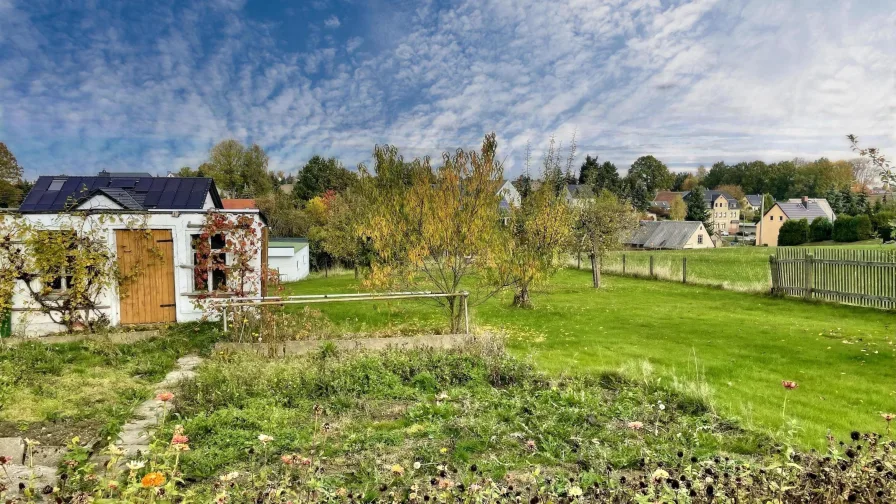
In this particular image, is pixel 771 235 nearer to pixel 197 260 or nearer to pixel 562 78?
pixel 562 78

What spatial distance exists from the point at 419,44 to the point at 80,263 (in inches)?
389

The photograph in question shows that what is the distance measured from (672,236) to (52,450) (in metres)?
52.7

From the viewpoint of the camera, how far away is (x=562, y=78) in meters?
15.0

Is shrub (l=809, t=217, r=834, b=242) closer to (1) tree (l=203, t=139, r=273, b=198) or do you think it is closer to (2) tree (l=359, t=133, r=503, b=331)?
(2) tree (l=359, t=133, r=503, b=331)

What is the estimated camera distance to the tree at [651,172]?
305 feet

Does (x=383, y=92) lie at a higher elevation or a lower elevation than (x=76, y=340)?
higher

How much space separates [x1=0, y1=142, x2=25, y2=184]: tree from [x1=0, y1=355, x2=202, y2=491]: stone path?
162 feet

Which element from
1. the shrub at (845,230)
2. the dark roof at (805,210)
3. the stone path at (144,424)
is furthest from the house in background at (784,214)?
the stone path at (144,424)

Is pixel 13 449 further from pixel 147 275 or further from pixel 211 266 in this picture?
pixel 147 275

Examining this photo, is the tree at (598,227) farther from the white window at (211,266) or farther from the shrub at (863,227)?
the shrub at (863,227)

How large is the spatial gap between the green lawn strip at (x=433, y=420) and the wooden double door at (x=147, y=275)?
17.0 feet

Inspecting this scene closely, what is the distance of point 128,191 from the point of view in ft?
42.4

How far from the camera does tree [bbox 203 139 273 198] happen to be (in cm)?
5275

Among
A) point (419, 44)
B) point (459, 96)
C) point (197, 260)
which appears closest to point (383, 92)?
point (459, 96)
